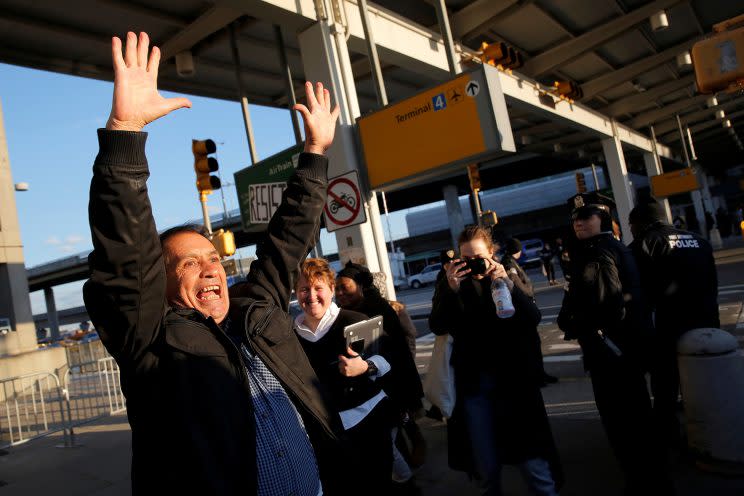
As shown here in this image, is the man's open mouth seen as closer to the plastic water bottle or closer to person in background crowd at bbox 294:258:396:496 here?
person in background crowd at bbox 294:258:396:496

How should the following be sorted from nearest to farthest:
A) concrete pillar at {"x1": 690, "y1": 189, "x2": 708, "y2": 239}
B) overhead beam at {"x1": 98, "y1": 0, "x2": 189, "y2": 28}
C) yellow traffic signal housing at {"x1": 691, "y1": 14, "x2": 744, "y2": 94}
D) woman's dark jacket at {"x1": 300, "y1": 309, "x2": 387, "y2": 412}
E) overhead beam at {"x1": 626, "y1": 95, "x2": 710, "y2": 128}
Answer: woman's dark jacket at {"x1": 300, "y1": 309, "x2": 387, "y2": 412}, yellow traffic signal housing at {"x1": 691, "y1": 14, "x2": 744, "y2": 94}, overhead beam at {"x1": 98, "y1": 0, "x2": 189, "y2": 28}, overhead beam at {"x1": 626, "y1": 95, "x2": 710, "y2": 128}, concrete pillar at {"x1": 690, "y1": 189, "x2": 708, "y2": 239}

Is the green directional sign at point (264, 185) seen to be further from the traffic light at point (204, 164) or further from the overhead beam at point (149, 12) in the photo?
the overhead beam at point (149, 12)

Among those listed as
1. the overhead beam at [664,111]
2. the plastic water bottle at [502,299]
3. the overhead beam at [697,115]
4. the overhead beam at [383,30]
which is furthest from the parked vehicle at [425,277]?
the plastic water bottle at [502,299]

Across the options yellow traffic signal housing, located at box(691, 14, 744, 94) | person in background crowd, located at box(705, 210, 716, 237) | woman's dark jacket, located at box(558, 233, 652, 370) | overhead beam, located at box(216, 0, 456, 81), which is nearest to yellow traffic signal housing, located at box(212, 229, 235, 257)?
overhead beam, located at box(216, 0, 456, 81)

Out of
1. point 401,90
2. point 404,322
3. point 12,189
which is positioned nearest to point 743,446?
point 404,322

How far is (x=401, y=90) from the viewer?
14.0 metres

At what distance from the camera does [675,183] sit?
2319cm

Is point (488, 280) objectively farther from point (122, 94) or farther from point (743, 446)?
point (122, 94)

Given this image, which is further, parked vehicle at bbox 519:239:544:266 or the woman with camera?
parked vehicle at bbox 519:239:544:266

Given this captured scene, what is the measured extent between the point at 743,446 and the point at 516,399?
169cm

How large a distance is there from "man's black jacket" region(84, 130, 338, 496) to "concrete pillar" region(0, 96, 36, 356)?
18103 mm

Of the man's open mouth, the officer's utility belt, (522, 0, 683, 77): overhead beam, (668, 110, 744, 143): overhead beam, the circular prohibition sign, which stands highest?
(522, 0, 683, 77): overhead beam

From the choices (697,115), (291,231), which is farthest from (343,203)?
(697,115)

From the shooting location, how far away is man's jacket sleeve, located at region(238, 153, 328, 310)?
2148 mm
